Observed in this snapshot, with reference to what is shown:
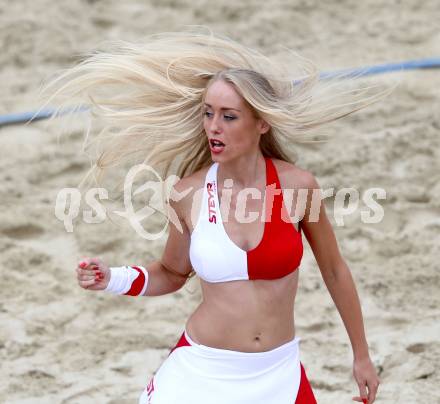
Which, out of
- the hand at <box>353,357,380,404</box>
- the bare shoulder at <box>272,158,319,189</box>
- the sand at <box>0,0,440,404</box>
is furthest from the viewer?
the sand at <box>0,0,440,404</box>

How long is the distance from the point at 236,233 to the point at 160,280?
40 cm

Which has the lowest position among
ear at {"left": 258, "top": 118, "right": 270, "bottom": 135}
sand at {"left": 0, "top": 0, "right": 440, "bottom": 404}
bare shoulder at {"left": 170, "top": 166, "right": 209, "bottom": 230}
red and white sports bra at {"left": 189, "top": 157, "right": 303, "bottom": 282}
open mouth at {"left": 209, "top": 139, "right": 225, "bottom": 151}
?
sand at {"left": 0, "top": 0, "right": 440, "bottom": 404}

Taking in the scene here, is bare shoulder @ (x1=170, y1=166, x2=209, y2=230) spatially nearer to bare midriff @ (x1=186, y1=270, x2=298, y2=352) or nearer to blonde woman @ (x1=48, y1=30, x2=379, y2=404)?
blonde woman @ (x1=48, y1=30, x2=379, y2=404)

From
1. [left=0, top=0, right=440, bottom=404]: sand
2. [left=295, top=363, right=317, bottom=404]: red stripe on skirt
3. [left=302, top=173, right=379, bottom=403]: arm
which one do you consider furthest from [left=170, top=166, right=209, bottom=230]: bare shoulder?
[left=0, top=0, right=440, bottom=404]: sand

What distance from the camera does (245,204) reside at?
10.3 feet

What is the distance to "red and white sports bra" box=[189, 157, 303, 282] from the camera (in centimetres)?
306

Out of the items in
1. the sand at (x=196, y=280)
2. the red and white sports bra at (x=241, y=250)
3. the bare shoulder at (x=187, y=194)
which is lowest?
the sand at (x=196, y=280)

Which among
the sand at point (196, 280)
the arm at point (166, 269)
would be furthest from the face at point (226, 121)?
the sand at point (196, 280)

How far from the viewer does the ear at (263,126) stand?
3.18m

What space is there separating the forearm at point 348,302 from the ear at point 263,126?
1.64 feet

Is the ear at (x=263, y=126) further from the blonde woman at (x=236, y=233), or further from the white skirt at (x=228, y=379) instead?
the white skirt at (x=228, y=379)

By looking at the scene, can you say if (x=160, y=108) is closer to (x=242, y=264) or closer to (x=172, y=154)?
(x=172, y=154)

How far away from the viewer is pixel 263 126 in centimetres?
320

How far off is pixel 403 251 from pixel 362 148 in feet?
3.12
